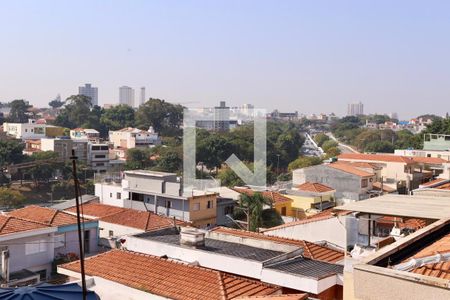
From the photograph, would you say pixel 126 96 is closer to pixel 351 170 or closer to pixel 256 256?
pixel 351 170

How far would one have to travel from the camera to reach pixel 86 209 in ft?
59.2

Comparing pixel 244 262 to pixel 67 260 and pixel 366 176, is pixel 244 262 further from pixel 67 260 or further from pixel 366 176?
pixel 366 176

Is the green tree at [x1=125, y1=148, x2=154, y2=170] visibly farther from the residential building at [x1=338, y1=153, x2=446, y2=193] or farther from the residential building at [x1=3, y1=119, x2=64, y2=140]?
the residential building at [x1=338, y1=153, x2=446, y2=193]

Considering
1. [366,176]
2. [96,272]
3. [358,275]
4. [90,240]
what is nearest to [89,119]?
[366,176]

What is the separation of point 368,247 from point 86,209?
540 inches

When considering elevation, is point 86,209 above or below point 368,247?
below

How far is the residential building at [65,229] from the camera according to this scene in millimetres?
12742

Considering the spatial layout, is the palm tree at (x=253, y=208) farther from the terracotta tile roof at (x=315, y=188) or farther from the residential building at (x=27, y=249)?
the residential building at (x=27, y=249)

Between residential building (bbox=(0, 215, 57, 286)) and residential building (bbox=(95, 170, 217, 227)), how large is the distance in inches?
280

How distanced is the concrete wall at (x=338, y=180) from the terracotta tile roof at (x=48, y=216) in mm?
12403

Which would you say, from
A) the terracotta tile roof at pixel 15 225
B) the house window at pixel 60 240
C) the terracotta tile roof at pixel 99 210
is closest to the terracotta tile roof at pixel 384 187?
the terracotta tile roof at pixel 99 210

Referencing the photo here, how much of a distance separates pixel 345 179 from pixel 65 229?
13.7 metres

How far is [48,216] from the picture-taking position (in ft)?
44.2

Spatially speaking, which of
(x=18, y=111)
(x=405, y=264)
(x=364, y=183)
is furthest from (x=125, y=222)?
(x=18, y=111)
